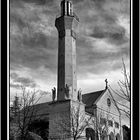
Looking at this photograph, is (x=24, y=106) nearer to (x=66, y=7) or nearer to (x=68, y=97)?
(x=66, y=7)

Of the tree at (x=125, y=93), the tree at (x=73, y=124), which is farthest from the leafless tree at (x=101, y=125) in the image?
the tree at (x=125, y=93)

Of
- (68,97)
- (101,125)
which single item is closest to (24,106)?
(68,97)

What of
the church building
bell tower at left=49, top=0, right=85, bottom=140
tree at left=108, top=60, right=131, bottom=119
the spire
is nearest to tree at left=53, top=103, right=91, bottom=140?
the church building

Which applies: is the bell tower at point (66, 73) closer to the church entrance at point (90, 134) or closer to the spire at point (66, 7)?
the spire at point (66, 7)

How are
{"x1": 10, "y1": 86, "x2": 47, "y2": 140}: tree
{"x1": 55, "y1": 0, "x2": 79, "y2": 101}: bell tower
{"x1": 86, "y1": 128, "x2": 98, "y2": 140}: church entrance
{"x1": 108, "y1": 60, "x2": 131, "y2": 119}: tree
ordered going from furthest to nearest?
{"x1": 55, "y1": 0, "x2": 79, "y2": 101}: bell tower → {"x1": 86, "y1": 128, "x2": 98, "y2": 140}: church entrance → {"x1": 10, "y1": 86, "x2": 47, "y2": 140}: tree → {"x1": 108, "y1": 60, "x2": 131, "y2": 119}: tree

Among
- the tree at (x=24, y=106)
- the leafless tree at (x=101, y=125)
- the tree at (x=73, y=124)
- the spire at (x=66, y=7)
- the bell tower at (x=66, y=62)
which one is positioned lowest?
the leafless tree at (x=101, y=125)

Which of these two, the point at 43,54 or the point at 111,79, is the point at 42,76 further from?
the point at 111,79

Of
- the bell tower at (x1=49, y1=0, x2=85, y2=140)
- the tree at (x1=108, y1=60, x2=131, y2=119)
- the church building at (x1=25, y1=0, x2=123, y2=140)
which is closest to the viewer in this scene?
the tree at (x1=108, y1=60, x2=131, y2=119)

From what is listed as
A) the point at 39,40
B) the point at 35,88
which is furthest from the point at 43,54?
the point at 35,88

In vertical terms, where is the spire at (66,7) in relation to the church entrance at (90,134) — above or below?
above

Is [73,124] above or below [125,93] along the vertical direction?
below

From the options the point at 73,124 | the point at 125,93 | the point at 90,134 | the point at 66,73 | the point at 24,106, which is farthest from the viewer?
the point at 66,73

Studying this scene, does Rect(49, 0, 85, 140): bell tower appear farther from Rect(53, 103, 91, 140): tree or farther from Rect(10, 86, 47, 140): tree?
Rect(10, 86, 47, 140): tree

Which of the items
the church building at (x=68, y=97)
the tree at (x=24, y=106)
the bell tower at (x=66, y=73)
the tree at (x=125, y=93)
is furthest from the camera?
the bell tower at (x=66, y=73)
